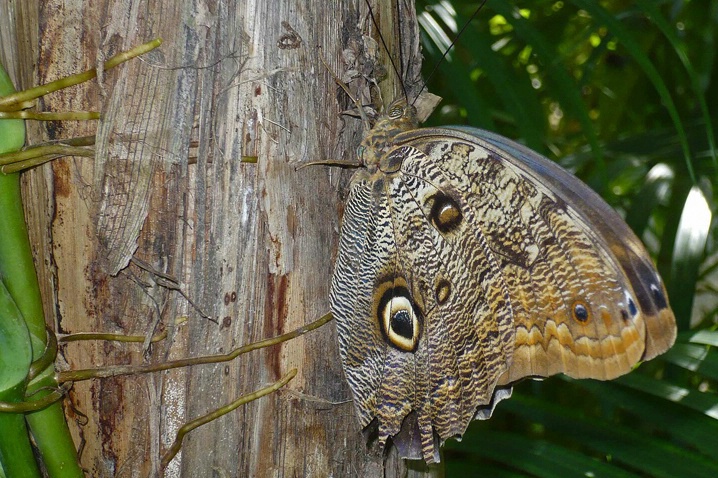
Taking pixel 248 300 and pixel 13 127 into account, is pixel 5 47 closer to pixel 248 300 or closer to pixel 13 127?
pixel 13 127

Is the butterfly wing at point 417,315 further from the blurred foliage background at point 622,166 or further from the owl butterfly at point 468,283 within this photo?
the blurred foliage background at point 622,166

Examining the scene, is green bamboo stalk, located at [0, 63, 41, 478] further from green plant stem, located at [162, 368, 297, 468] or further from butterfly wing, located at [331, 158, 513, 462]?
butterfly wing, located at [331, 158, 513, 462]

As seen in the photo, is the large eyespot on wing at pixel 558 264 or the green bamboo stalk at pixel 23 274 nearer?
the green bamboo stalk at pixel 23 274

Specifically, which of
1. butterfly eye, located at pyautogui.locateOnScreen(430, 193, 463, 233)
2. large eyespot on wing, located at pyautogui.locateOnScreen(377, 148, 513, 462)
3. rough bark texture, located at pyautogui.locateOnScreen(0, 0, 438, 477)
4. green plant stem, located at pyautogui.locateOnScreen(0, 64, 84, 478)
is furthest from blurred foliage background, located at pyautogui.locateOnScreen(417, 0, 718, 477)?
green plant stem, located at pyautogui.locateOnScreen(0, 64, 84, 478)

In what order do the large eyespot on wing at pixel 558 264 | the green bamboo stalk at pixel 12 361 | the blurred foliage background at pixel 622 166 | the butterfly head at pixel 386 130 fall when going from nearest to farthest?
the green bamboo stalk at pixel 12 361, the large eyespot on wing at pixel 558 264, the butterfly head at pixel 386 130, the blurred foliage background at pixel 622 166

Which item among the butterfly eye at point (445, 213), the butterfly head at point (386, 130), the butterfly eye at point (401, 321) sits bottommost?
the butterfly eye at point (401, 321)

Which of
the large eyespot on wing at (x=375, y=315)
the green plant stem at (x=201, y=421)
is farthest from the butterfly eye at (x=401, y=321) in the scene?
the green plant stem at (x=201, y=421)
